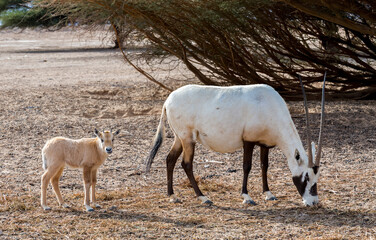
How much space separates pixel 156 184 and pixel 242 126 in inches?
65.5

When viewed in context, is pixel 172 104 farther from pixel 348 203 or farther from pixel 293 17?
pixel 293 17

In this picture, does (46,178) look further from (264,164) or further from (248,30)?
(248,30)

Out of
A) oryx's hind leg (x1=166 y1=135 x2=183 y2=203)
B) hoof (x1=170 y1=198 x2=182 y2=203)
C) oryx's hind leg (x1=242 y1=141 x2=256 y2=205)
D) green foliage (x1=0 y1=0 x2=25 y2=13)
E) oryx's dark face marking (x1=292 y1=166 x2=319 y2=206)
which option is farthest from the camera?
green foliage (x1=0 y1=0 x2=25 y2=13)

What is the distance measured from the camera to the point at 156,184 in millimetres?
7863

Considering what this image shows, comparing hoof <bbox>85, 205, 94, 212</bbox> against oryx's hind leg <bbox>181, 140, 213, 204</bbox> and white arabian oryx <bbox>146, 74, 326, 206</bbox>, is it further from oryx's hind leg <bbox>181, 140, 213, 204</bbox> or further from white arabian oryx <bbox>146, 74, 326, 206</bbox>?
oryx's hind leg <bbox>181, 140, 213, 204</bbox>

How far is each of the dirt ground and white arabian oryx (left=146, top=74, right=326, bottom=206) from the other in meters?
0.37

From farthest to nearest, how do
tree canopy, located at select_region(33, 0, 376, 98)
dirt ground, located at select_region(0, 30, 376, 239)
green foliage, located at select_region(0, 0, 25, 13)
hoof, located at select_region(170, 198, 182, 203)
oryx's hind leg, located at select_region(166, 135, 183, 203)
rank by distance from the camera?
green foliage, located at select_region(0, 0, 25, 13) < tree canopy, located at select_region(33, 0, 376, 98) < oryx's hind leg, located at select_region(166, 135, 183, 203) < hoof, located at select_region(170, 198, 182, 203) < dirt ground, located at select_region(0, 30, 376, 239)

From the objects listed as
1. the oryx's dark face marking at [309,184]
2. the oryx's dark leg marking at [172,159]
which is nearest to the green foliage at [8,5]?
the oryx's dark leg marking at [172,159]

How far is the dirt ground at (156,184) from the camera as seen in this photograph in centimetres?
596

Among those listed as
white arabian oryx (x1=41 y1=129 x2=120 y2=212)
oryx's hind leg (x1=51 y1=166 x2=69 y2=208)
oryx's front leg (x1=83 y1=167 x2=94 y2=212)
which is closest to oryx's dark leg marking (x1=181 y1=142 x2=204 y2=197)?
white arabian oryx (x1=41 y1=129 x2=120 y2=212)

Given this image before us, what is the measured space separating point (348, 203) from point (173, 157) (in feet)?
7.06

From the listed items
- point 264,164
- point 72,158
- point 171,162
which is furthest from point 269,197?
point 72,158

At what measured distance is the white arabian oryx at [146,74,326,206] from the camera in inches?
259

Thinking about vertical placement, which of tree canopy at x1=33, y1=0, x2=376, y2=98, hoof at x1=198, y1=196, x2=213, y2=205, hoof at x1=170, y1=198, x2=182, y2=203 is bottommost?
hoof at x1=170, y1=198, x2=182, y2=203
